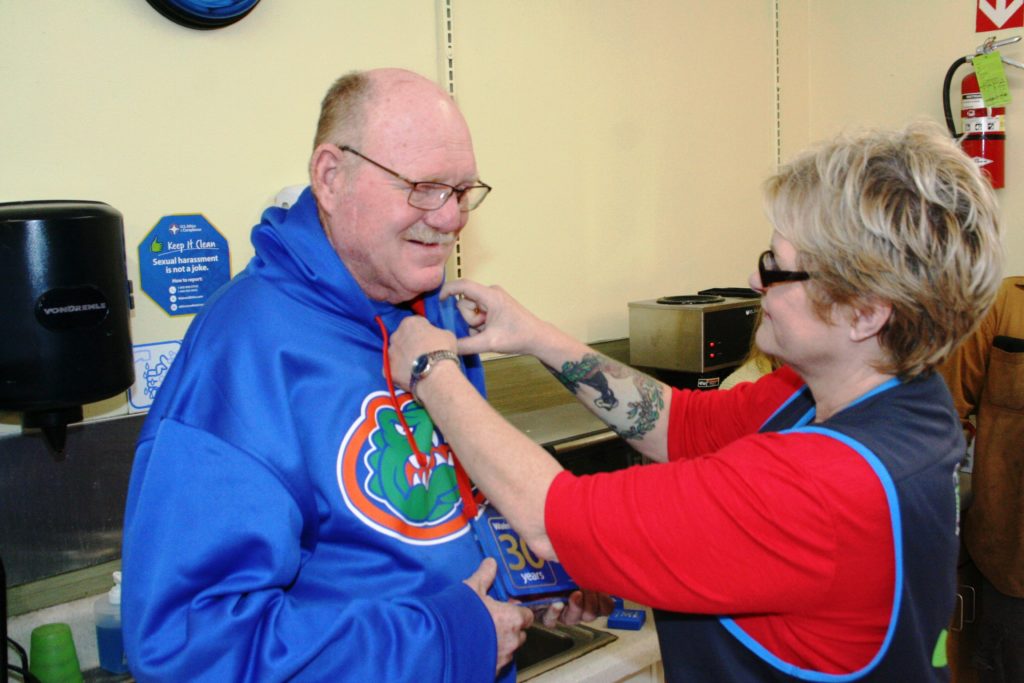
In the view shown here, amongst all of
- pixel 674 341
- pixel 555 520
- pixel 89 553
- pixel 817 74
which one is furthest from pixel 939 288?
pixel 817 74

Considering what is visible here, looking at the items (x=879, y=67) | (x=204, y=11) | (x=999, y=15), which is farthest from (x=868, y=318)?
(x=879, y=67)

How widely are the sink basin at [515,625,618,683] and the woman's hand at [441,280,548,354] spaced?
0.64m

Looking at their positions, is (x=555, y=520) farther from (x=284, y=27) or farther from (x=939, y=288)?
(x=284, y=27)

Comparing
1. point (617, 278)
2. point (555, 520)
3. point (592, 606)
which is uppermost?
point (617, 278)

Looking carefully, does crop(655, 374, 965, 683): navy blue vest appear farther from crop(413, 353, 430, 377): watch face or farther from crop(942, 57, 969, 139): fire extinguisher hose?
crop(942, 57, 969, 139): fire extinguisher hose

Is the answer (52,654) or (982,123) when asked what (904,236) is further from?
(982,123)

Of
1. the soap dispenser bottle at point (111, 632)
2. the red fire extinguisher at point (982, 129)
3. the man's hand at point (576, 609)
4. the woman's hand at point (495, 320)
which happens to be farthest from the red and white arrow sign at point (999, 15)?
the soap dispenser bottle at point (111, 632)

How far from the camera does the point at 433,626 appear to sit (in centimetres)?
116

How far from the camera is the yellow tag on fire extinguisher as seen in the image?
110 inches

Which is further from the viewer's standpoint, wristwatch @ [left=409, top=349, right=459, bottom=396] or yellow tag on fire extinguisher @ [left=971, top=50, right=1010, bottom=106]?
yellow tag on fire extinguisher @ [left=971, top=50, right=1010, bottom=106]

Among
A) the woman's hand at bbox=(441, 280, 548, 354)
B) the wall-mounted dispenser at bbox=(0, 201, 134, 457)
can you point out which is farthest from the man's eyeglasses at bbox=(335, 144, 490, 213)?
the wall-mounted dispenser at bbox=(0, 201, 134, 457)

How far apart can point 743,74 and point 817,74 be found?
1.44 ft

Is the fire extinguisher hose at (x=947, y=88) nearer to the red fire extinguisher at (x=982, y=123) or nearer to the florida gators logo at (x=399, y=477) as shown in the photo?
the red fire extinguisher at (x=982, y=123)

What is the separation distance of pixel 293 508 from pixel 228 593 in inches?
4.7
